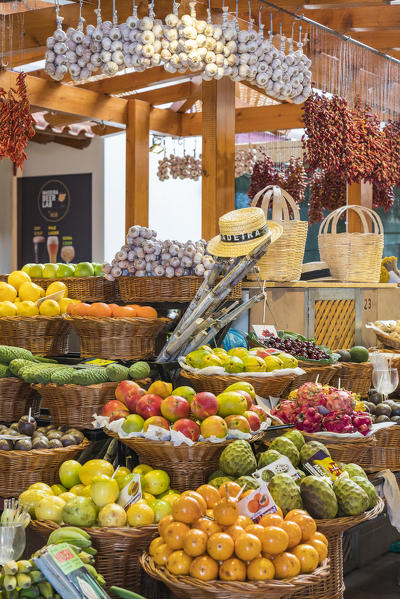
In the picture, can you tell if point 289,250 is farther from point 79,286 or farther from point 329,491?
point 329,491

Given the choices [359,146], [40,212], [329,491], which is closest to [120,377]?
[329,491]

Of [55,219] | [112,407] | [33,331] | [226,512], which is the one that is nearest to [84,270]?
[33,331]

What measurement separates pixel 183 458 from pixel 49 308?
1.39 meters

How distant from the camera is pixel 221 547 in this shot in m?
2.38

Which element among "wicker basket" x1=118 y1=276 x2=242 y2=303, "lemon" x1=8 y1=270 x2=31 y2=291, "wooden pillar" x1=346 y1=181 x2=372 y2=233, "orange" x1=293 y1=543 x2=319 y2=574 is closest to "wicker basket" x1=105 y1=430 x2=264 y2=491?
"orange" x1=293 y1=543 x2=319 y2=574

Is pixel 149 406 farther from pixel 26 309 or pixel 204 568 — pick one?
pixel 26 309

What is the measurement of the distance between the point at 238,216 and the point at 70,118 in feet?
13.1

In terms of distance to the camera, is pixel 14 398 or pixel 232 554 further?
pixel 14 398

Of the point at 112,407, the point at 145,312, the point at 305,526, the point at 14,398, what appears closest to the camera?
the point at 305,526

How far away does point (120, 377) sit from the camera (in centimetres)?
361

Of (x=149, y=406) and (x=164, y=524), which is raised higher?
(x=149, y=406)

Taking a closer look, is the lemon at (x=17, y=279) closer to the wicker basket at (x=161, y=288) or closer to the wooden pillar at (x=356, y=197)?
the wicker basket at (x=161, y=288)

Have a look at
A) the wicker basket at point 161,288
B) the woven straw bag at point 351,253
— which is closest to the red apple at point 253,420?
the wicker basket at point 161,288

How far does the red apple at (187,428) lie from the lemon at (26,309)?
1.37 meters
